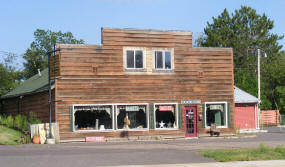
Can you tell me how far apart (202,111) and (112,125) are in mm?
6407

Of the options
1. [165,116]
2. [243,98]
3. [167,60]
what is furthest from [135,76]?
[243,98]

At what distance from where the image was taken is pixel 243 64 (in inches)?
2692

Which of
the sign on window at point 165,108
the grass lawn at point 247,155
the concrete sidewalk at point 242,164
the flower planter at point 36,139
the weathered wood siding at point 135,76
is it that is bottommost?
the concrete sidewalk at point 242,164

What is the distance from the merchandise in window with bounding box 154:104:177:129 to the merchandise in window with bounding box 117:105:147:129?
0.89 meters

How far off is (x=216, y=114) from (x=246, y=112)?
922 centimetres

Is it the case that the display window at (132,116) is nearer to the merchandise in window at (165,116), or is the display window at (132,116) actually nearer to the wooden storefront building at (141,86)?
the wooden storefront building at (141,86)

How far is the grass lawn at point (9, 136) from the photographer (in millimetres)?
26906

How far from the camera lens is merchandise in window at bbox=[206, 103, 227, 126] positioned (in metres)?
33.2

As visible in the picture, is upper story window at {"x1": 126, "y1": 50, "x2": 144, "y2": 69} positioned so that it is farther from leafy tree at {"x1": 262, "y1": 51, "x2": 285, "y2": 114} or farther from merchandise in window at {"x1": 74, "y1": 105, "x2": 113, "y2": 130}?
leafy tree at {"x1": 262, "y1": 51, "x2": 285, "y2": 114}

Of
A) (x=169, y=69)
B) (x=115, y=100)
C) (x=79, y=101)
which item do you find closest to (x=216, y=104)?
(x=169, y=69)

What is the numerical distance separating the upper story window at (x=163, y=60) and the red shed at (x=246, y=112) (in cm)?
1124

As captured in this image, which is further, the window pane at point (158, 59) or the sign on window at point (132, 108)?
the window pane at point (158, 59)

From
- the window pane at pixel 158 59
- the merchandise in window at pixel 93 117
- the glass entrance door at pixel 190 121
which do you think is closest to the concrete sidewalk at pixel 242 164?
the merchandise in window at pixel 93 117

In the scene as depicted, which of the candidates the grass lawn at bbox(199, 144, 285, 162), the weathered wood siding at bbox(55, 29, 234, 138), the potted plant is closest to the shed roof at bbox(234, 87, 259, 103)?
the weathered wood siding at bbox(55, 29, 234, 138)
